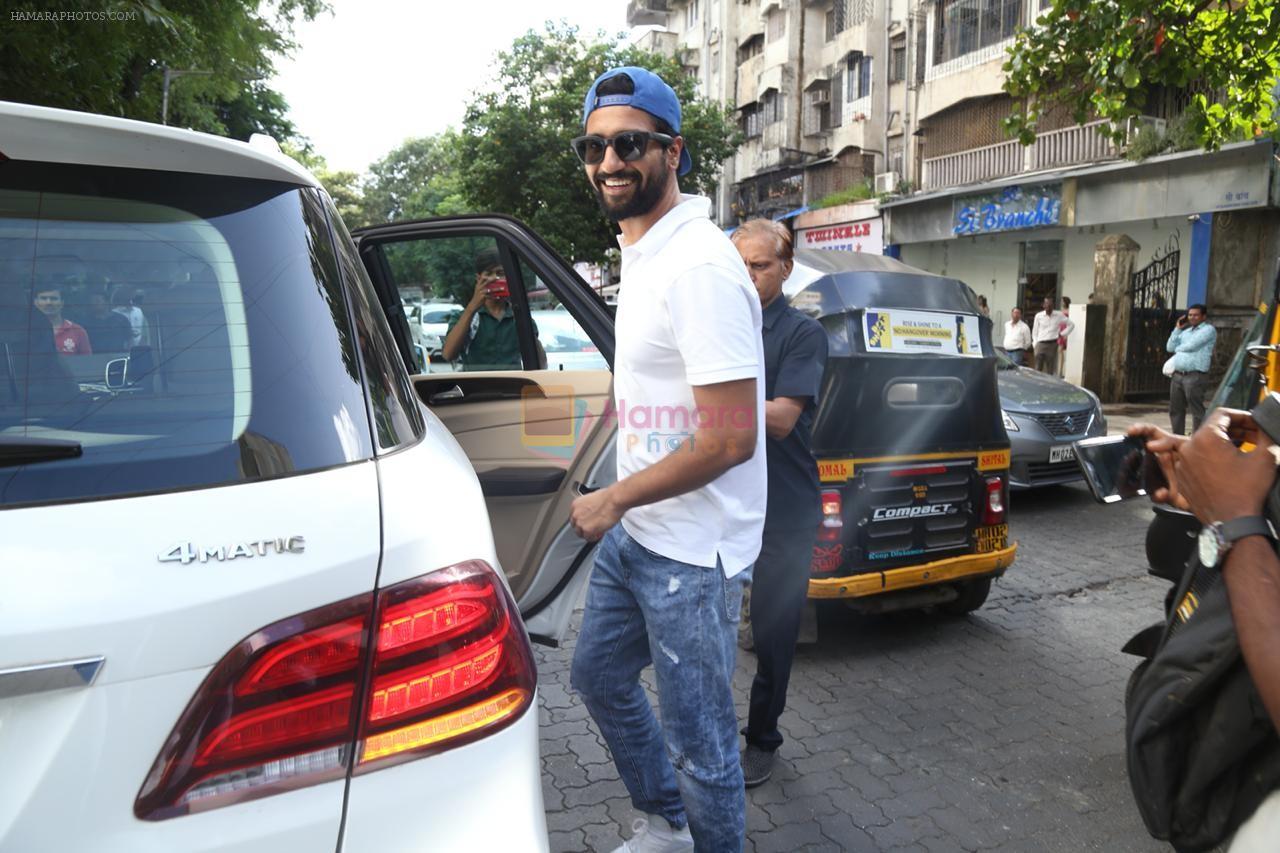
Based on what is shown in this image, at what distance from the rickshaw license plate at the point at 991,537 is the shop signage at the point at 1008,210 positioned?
16.1 metres

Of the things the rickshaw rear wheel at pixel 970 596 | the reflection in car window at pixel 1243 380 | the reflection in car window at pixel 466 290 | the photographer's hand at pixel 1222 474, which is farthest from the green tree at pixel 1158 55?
the photographer's hand at pixel 1222 474

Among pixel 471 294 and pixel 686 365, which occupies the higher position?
pixel 471 294

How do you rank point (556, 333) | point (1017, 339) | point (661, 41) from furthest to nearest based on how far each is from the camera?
1. point (661, 41)
2. point (1017, 339)
3. point (556, 333)

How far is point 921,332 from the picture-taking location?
436 cm

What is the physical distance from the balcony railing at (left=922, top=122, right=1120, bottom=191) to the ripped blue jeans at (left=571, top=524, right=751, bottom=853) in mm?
16950

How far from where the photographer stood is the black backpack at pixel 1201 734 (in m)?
1.31

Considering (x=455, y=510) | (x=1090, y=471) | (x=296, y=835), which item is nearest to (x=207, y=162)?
(x=455, y=510)

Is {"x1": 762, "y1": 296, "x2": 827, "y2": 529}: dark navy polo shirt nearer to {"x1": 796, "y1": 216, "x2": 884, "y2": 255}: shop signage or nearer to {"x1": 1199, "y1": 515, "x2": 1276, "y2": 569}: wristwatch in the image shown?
{"x1": 1199, "y1": 515, "x2": 1276, "y2": 569}: wristwatch

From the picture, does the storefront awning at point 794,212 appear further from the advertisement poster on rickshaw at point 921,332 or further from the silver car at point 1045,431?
the advertisement poster on rickshaw at point 921,332

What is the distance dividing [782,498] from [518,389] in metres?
1.25

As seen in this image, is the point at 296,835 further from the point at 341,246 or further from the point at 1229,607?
the point at 1229,607

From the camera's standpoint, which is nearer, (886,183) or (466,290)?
(466,290)

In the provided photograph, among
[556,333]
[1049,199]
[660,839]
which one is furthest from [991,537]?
[1049,199]

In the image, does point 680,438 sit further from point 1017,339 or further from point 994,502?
point 1017,339
